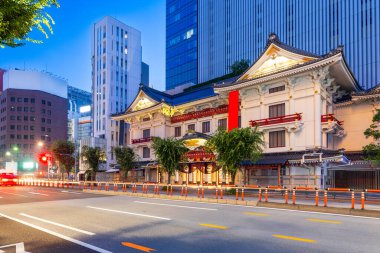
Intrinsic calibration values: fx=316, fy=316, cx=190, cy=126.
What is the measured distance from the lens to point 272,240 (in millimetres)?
8992

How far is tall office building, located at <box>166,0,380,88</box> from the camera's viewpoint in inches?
2042

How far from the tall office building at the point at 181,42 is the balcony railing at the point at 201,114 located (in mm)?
42753

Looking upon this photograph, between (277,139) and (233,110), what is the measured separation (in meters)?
5.65

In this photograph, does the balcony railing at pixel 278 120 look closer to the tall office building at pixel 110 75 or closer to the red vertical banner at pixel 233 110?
the red vertical banner at pixel 233 110

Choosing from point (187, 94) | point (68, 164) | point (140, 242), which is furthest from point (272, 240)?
point (68, 164)

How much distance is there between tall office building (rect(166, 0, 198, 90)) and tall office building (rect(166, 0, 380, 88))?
35 cm

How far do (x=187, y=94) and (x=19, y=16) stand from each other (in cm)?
3524

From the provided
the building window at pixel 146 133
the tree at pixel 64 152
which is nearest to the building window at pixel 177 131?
the building window at pixel 146 133

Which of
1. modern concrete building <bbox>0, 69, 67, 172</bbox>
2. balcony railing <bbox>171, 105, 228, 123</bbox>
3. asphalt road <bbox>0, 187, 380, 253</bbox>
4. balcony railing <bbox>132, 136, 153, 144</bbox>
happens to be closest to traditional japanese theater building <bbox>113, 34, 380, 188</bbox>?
balcony railing <bbox>171, 105, 228, 123</bbox>

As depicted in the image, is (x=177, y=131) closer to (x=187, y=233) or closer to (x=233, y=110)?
(x=233, y=110)

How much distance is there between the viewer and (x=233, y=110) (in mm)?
33625

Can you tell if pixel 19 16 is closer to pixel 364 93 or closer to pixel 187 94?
pixel 364 93

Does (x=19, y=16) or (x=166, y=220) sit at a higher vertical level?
(x=19, y=16)

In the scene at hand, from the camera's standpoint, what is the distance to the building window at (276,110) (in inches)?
1214
